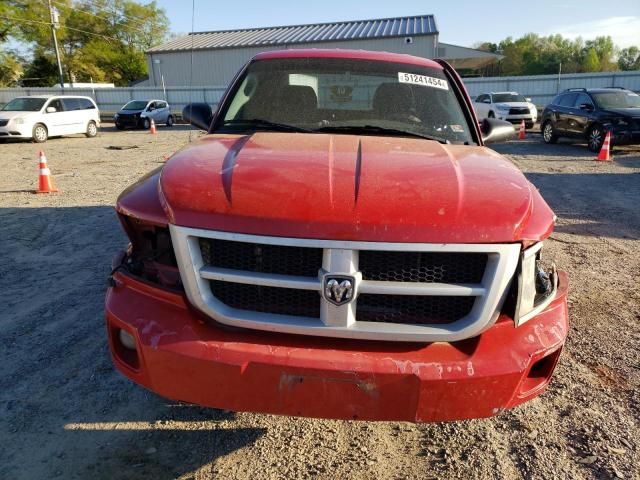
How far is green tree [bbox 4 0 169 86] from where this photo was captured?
5384cm

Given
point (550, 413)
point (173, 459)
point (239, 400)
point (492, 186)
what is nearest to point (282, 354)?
point (239, 400)

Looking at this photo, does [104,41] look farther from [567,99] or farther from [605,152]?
[605,152]

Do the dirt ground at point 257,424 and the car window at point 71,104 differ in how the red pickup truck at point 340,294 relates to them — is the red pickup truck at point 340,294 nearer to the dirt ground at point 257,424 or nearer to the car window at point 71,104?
the dirt ground at point 257,424

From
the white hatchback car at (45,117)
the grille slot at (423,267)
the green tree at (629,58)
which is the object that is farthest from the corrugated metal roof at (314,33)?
the green tree at (629,58)

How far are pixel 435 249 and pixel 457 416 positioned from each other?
25.3 inches

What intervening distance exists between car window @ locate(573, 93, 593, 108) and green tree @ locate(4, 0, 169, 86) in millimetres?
51589

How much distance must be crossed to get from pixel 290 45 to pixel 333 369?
36.1m

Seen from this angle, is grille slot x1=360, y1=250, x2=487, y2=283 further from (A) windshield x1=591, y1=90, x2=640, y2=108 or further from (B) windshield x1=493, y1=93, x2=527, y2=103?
(B) windshield x1=493, y1=93, x2=527, y2=103

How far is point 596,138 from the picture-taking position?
13.0 metres

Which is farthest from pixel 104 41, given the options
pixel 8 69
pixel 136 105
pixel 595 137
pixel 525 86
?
pixel 595 137

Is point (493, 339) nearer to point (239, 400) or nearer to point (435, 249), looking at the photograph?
point (435, 249)

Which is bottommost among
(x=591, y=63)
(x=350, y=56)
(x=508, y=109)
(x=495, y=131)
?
(x=508, y=109)

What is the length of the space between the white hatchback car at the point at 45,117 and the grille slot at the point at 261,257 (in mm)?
18627

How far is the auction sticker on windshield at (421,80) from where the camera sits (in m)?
3.36
